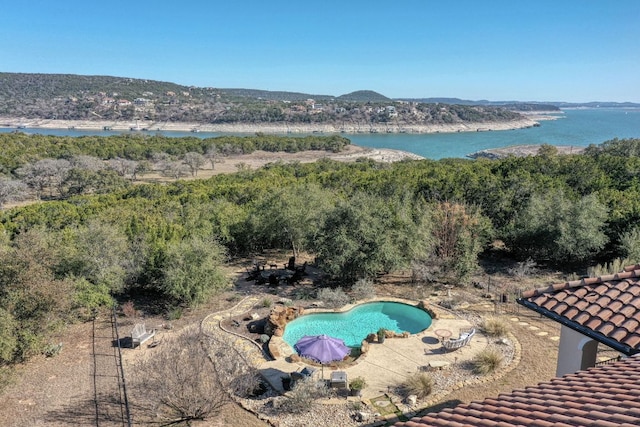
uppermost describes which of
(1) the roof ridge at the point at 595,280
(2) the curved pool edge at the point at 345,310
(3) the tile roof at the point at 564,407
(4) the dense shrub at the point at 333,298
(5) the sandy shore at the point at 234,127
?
(5) the sandy shore at the point at 234,127

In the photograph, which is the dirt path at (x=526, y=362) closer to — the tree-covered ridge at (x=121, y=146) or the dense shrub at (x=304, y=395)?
the dense shrub at (x=304, y=395)

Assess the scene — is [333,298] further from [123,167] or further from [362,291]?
[123,167]

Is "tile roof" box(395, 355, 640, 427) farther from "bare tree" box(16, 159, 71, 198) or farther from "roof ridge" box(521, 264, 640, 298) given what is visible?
"bare tree" box(16, 159, 71, 198)

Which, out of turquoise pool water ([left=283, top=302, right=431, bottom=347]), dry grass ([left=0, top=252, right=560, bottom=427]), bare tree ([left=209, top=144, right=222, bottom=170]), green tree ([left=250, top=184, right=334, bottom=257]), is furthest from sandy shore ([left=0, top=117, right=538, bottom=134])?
dry grass ([left=0, top=252, right=560, bottom=427])

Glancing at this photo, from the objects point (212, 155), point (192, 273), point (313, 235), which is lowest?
point (192, 273)

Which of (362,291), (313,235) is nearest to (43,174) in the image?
(313,235)

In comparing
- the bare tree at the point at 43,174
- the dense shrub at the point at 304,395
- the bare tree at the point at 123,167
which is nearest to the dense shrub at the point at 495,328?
the dense shrub at the point at 304,395

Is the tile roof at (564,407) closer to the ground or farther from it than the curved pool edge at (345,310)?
farther from it
